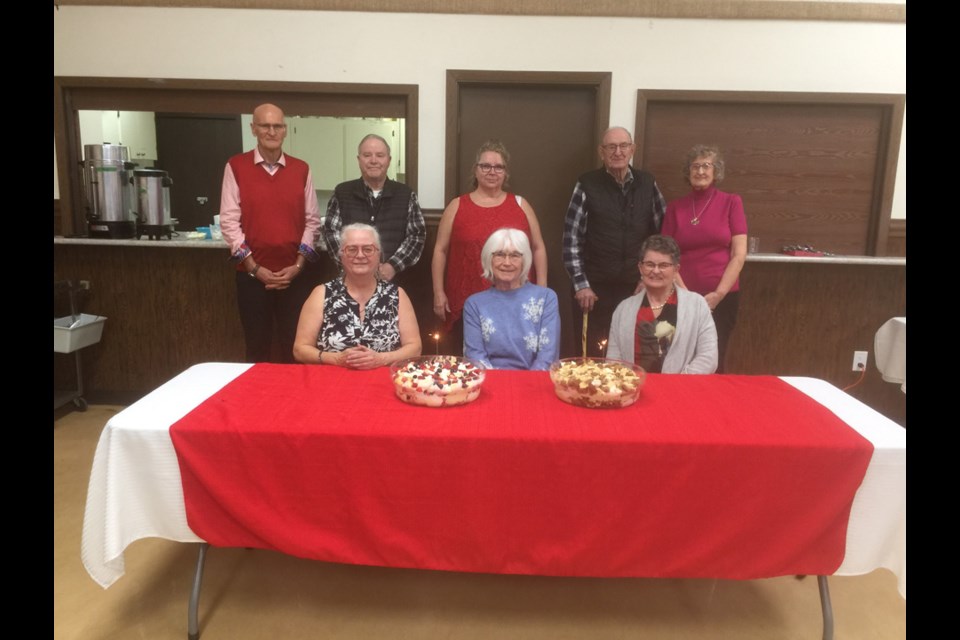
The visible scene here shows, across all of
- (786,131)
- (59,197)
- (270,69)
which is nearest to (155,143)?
(59,197)

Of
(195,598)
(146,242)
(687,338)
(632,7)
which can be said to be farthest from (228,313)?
(632,7)

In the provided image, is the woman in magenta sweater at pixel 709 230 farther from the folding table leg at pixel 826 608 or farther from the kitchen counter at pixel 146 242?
the kitchen counter at pixel 146 242

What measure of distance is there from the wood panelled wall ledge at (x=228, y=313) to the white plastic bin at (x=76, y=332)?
0.53 feet

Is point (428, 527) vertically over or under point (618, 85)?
under

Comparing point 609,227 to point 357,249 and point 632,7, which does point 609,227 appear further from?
point 632,7

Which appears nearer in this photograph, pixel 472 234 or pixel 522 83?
pixel 472 234

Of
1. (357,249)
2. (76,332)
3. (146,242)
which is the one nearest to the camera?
(357,249)

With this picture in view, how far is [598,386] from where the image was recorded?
5.32 ft

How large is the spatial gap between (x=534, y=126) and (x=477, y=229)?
41.9 inches

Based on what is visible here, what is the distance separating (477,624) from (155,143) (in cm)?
553

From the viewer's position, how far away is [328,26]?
140 inches

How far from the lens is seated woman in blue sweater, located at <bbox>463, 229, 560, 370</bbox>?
228 centimetres

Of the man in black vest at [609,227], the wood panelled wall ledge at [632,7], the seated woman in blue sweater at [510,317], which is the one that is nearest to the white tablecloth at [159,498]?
the seated woman in blue sweater at [510,317]

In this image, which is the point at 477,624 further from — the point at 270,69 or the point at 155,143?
the point at 155,143
